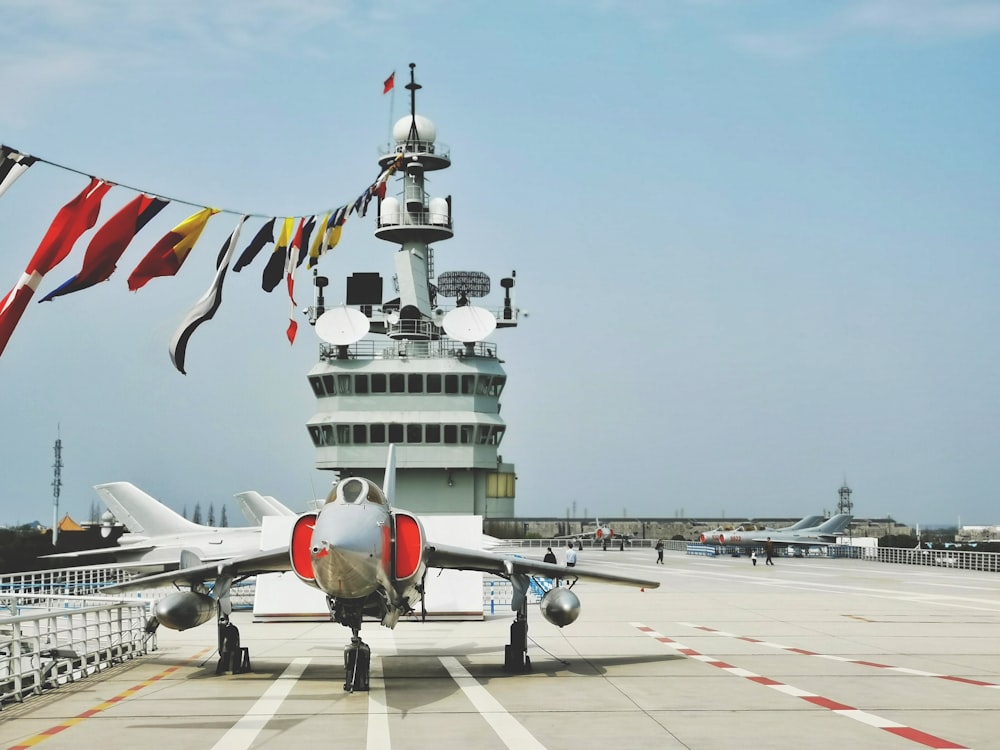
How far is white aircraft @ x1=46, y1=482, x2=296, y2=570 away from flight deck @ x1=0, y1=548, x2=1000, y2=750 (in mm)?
14481

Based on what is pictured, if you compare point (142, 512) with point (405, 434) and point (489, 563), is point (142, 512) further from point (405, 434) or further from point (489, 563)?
point (489, 563)

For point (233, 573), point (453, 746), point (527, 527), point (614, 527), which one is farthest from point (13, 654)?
point (614, 527)

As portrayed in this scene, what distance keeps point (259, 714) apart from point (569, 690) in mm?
4626

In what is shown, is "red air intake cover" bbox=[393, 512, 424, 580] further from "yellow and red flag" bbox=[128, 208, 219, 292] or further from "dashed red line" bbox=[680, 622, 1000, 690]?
"dashed red line" bbox=[680, 622, 1000, 690]

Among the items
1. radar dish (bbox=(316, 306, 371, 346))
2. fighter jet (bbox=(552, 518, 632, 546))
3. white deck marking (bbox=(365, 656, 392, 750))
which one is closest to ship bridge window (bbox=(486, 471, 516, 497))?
radar dish (bbox=(316, 306, 371, 346))

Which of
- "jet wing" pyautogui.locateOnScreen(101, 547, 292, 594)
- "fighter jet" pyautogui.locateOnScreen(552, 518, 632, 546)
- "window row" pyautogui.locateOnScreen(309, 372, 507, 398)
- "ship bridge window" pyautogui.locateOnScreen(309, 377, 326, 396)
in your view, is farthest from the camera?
"fighter jet" pyautogui.locateOnScreen(552, 518, 632, 546)

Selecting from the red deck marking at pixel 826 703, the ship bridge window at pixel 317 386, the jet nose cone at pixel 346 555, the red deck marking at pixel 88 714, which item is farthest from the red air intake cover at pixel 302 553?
the ship bridge window at pixel 317 386

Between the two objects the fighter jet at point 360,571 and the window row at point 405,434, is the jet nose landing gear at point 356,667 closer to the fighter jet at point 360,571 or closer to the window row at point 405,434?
the fighter jet at point 360,571

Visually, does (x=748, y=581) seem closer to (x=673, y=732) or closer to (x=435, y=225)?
(x=435, y=225)

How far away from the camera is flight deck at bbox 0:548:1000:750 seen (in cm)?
1202

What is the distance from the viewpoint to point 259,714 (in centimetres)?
1372

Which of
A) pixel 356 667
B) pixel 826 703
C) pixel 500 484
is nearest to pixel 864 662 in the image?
pixel 826 703

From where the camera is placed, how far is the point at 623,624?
2823cm

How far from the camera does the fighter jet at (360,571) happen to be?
14469 millimetres
